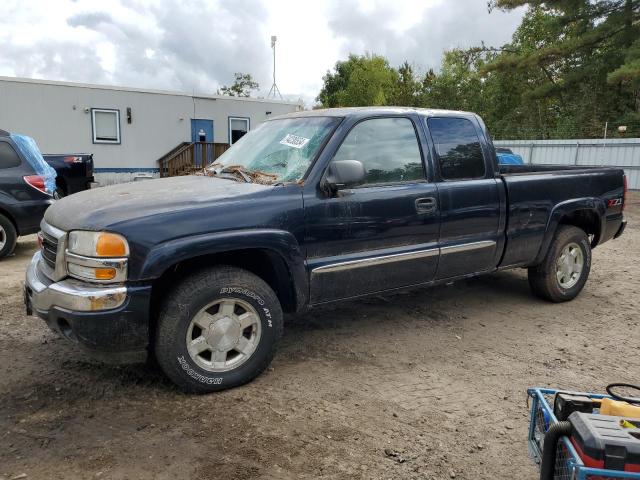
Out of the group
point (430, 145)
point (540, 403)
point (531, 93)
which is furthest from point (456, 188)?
point (531, 93)

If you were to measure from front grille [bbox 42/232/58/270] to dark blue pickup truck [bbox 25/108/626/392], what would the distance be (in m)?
0.02

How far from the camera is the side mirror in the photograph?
3.64 meters

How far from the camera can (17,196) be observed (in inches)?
291

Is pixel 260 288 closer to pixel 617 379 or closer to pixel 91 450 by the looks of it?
pixel 91 450

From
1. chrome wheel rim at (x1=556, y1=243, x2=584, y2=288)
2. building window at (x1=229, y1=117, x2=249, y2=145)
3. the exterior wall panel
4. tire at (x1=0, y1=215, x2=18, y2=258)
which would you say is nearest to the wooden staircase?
building window at (x1=229, y1=117, x2=249, y2=145)

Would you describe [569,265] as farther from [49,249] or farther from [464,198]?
[49,249]

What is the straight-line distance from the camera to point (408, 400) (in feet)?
11.2

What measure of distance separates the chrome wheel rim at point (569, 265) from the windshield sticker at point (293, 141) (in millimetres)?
2992

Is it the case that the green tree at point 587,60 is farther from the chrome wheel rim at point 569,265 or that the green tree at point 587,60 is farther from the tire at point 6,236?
the tire at point 6,236

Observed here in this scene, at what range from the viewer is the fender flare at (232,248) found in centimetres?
310

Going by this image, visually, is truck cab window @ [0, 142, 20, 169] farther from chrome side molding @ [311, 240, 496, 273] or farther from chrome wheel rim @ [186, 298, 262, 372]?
chrome side molding @ [311, 240, 496, 273]

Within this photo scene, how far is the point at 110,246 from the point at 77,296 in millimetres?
341

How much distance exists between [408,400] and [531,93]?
80.6 feet

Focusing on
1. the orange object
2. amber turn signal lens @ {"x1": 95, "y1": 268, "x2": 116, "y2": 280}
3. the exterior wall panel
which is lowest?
the orange object
